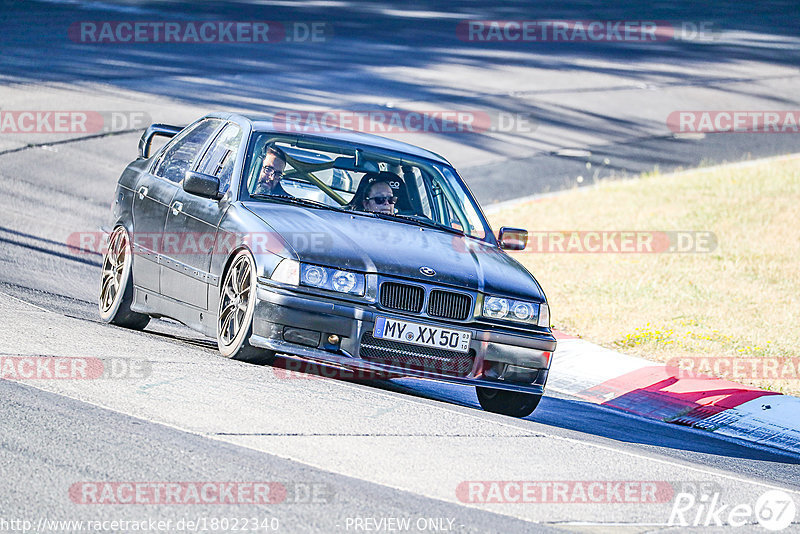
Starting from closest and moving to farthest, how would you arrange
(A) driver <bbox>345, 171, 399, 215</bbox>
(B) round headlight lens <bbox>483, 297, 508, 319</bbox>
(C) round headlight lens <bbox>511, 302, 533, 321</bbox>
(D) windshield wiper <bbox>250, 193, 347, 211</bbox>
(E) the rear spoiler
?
1. (B) round headlight lens <bbox>483, 297, 508, 319</bbox>
2. (C) round headlight lens <bbox>511, 302, 533, 321</bbox>
3. (D) windshield wiper <bbox>250, 193, 347, 211</bbox>
4. (A) driver <bbox>345, 171, 399, 215</bbox>
5. (E) the rear spoiler

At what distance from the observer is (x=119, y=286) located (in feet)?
30.2

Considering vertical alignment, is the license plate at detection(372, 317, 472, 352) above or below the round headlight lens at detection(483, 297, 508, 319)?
below

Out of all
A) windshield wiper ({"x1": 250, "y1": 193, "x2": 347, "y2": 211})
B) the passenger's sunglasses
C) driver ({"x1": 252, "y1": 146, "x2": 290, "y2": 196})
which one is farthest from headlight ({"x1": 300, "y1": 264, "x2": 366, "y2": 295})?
the passenger's sunglasses

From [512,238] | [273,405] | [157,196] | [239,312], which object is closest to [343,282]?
[239,312]

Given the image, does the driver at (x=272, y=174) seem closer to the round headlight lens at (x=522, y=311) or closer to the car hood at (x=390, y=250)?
the car hood at (x=390, y=250)

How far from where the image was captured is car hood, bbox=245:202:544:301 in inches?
290

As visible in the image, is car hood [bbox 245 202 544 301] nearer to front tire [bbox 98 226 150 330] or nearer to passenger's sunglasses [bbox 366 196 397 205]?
passenger's sunglasses [bbox 366 196 397 205]

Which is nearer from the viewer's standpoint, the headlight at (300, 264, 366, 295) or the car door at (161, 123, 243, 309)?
the headlight at (300, 264, 366, 295)

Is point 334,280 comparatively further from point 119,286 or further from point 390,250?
point 119,286

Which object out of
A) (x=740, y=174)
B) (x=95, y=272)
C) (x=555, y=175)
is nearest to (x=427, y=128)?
(x=555, y=175)

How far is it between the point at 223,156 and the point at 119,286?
4.47ft

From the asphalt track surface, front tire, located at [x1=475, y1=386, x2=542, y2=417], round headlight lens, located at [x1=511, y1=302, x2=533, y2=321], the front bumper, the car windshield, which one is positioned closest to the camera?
→ the asphalt track surface

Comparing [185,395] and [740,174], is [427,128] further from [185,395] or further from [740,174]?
[185,395]

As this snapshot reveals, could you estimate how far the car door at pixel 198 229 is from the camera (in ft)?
26.6
